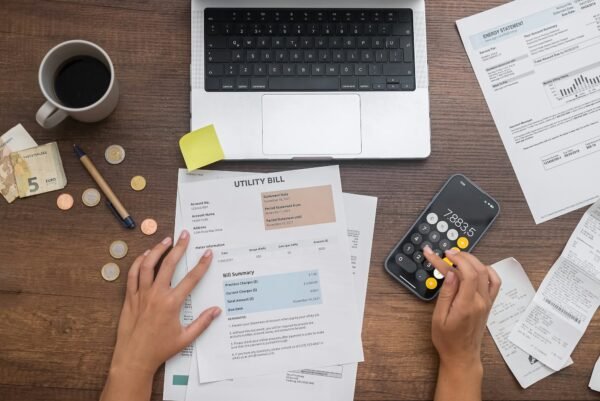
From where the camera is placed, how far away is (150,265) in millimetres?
764

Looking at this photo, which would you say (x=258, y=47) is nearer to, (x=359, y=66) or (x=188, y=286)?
(x=359, y=66)

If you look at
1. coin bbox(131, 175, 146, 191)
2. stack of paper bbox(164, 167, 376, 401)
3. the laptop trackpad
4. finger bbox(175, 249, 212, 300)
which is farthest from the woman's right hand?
coin bbox(131, 175, 146, 191)

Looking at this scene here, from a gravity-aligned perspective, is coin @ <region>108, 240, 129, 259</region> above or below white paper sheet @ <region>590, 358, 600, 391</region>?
above

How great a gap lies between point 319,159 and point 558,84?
1.23ft

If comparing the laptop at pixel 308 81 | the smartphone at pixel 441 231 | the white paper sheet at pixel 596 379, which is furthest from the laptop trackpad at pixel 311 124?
the white paper sheet at pixel 596 379

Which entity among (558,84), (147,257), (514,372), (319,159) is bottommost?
(514,372)

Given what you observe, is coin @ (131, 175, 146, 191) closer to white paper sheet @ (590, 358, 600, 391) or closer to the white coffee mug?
the white coffee mug

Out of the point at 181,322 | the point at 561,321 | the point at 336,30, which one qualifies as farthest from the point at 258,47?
the point at 561,321

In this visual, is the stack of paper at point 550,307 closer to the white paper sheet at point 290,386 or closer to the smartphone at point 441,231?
the smartphone at point 441,231

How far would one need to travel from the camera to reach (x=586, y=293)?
79cm

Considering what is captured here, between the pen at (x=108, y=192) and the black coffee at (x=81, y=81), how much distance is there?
8 cm

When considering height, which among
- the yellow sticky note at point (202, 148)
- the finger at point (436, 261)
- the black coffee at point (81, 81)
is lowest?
the finger at point (436, 261)

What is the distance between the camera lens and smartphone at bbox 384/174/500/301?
78cm

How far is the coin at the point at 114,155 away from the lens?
0.79 metres
